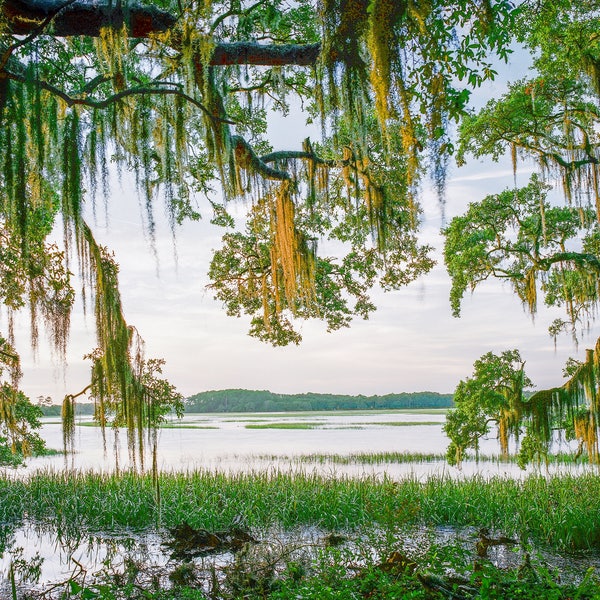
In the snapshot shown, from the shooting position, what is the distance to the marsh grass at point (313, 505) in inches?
284

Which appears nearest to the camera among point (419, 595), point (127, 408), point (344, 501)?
point (419, 595)

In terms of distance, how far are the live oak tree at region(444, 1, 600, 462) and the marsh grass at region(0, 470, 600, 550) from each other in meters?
1.32

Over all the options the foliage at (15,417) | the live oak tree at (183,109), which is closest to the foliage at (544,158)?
the live oak tree at (183,109)

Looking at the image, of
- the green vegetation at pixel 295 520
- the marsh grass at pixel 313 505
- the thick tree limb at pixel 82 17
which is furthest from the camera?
the marsh grass at pixel 313 505

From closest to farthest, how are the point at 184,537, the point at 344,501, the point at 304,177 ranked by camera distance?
the point at 184,537
the point at 304,177
the point at 344,501

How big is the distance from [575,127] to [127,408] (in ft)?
27.3

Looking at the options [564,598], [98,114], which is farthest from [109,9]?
[564,598]

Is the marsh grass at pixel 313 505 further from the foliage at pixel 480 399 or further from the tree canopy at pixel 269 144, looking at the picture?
the foliage at pixel 480 399

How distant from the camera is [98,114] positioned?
162 inches

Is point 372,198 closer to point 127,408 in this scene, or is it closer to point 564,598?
point 127,408

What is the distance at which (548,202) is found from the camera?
492 inches

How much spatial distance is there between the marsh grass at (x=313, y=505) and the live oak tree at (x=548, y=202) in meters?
1.32

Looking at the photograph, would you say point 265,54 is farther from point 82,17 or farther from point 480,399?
point 480,399

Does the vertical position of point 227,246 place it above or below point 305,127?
below
